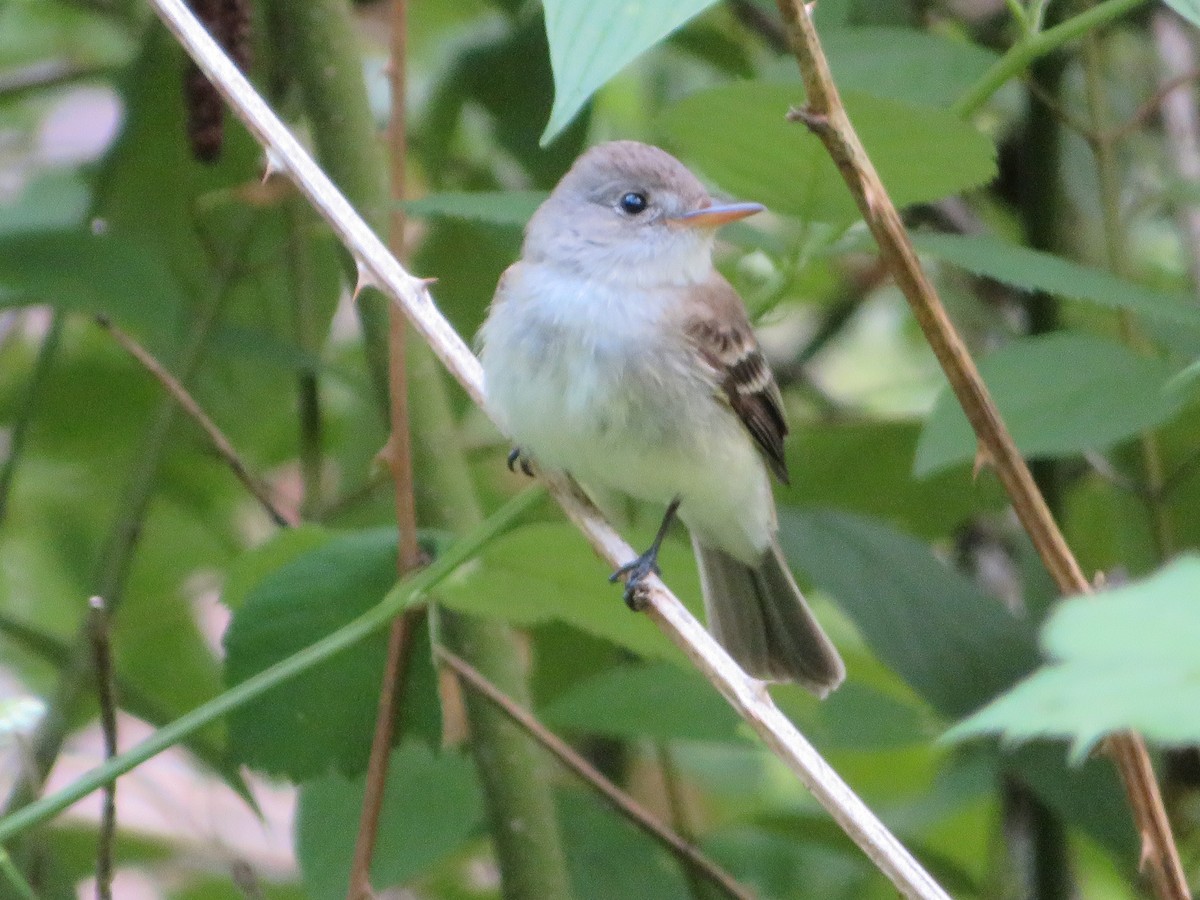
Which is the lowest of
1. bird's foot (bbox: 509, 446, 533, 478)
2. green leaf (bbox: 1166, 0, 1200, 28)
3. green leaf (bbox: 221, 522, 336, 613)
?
green leaf (bbox: 1166, 0, 1200, 28)

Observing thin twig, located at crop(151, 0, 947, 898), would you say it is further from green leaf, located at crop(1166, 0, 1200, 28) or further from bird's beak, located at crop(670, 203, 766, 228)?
green leaf, located at crop(1166, 0, 1200, 28)

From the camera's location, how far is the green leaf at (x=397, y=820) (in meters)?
2.28

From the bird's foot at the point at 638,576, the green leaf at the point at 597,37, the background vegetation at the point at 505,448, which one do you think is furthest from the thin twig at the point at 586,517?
the green leaf at the point at 597,37

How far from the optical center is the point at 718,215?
2.60 metres

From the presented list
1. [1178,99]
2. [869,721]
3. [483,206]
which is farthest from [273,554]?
[1178,99]

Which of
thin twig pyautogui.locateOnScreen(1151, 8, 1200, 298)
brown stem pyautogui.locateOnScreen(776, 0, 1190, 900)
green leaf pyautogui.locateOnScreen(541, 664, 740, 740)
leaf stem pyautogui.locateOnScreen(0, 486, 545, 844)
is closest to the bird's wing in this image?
green leaf pyautogui.locateOnScreen(541, 664, 740, 740)

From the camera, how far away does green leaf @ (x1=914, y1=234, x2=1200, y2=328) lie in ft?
6.80

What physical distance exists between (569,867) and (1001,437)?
1153mm

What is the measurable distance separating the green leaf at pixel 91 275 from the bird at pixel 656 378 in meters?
0.56

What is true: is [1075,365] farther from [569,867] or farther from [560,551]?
[569,867]

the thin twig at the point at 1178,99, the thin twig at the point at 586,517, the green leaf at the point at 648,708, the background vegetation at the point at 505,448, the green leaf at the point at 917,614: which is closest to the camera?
the thin twig at the point at 586,517

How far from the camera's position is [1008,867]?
3211 millimetres

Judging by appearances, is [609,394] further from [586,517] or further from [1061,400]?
[1061,400]

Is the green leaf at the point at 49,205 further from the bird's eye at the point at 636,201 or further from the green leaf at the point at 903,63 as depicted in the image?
the green leaf at the point at 903,63
